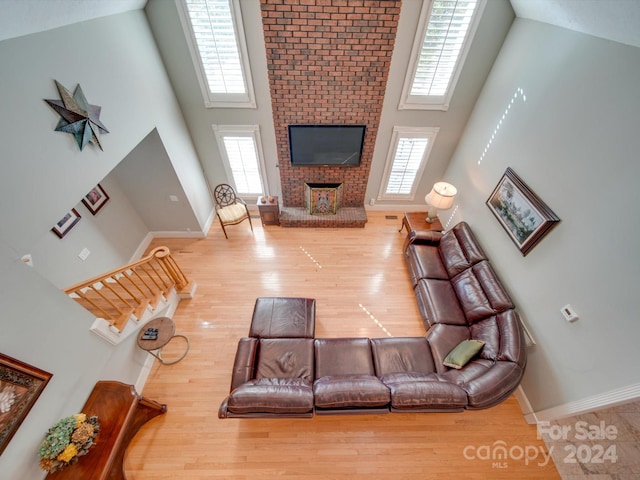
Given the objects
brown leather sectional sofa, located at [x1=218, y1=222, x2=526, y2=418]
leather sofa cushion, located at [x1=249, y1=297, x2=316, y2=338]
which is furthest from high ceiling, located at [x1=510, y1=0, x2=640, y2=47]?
leather sofa cushion, located at [x1=249, y1=297, x2=316, y2=338]

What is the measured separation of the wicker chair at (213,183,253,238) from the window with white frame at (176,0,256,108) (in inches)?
62.1

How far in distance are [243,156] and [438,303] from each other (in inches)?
163

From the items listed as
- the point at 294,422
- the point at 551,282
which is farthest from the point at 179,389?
the point at 551,282

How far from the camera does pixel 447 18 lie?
3.30 meters

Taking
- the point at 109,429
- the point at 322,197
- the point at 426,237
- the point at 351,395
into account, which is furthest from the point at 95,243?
the point at 426,237

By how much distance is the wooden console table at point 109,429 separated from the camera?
1.96 metres

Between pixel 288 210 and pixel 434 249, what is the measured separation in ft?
9.54

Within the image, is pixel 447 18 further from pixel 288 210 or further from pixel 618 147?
pixel 288 210

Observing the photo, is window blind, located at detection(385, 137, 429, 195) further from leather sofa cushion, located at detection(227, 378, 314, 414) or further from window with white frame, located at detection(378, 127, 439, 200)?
leather sofa cushion, located at detection(227, 378, 314, 414)

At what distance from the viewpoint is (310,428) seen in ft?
9.01

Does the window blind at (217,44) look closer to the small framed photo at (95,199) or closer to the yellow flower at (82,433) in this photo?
the small framed photo at (95,199)

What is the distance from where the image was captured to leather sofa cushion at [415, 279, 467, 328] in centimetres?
325

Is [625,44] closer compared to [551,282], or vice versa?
[625,44]

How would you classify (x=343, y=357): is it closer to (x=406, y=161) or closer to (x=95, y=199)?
(x=406, y=161)
